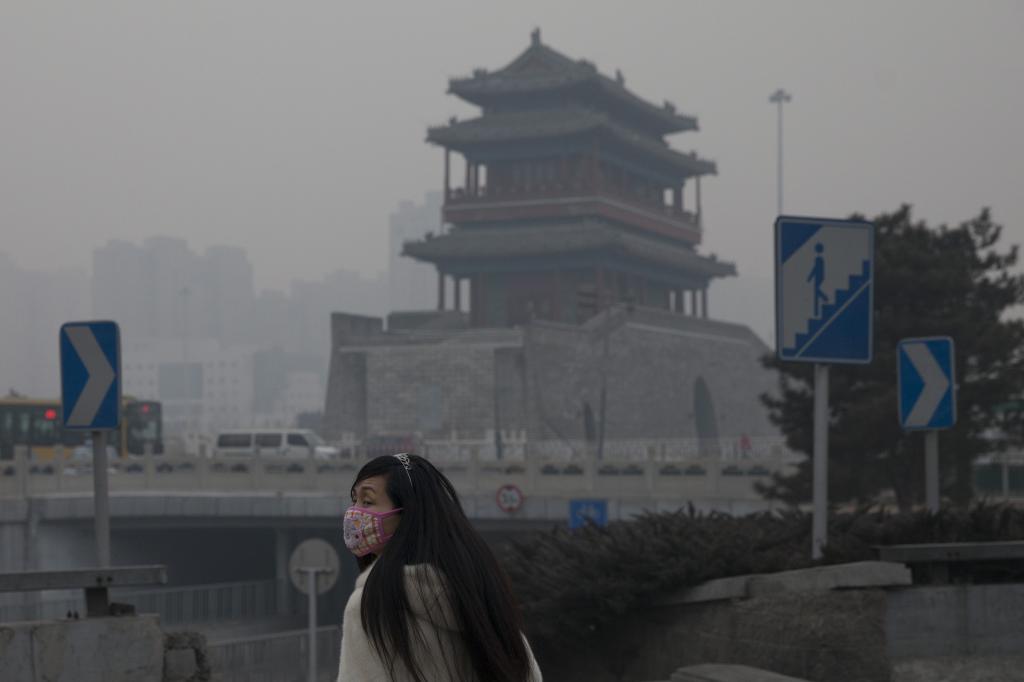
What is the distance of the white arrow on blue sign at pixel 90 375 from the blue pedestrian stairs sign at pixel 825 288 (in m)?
3.72

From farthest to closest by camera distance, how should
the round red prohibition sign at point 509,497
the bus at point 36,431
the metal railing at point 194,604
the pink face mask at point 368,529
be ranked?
1. the bus at point 36,431
2. the round red prohibition sign at point 509,497
3. the metal railing at point 194,604
4. the pink face mask at point 368,529

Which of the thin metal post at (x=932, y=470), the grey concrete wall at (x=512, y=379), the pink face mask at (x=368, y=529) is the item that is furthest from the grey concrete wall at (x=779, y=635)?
the grey concrete wall at (x=512, y=379)

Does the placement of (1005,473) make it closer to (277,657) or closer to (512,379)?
(277,657)

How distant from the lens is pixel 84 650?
7.02m

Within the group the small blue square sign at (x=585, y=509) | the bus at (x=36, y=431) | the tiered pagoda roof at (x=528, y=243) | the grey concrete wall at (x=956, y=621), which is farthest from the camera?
the tiered pagoda roof at (x=528, y=243)

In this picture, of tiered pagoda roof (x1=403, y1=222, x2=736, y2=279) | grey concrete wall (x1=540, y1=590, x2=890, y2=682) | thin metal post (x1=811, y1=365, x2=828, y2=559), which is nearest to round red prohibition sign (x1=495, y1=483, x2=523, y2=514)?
grey concrete wall (x1=540, y1=590, x2=890, y2=682)

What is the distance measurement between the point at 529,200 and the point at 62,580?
5533 centimetres

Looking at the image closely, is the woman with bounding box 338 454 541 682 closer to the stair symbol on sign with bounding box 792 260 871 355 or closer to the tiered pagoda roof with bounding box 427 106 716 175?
the stair symbol on sign with bounding box 792 260 871 355

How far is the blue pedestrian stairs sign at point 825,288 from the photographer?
777 cm

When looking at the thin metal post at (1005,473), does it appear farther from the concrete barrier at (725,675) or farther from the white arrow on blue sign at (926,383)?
the concrete barrier at (725,675)

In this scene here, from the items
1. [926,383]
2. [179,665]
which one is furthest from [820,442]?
[179,665]

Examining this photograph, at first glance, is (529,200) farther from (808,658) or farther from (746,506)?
(808,658)

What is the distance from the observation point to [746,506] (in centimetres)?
2761

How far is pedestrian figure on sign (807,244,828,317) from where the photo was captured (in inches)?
309
